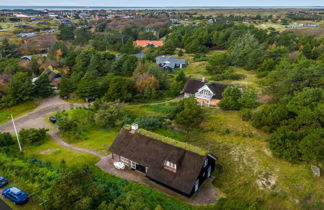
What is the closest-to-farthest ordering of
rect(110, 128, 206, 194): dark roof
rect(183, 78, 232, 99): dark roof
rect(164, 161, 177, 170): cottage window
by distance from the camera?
rect(110, 128, 206, 194): dark roof → rect(164, 161, 177, 170): cottage window → rect(183, 78, 232, 99): dark roof

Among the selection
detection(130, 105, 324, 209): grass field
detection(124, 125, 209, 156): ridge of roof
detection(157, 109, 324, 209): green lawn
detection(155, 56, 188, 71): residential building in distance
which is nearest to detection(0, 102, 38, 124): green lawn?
detection(130, 105, 324, 209): grass field

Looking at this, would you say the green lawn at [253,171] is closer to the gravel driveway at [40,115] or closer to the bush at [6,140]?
the gravel driveway at [40,115]

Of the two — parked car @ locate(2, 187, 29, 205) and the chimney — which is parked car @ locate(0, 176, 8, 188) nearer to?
parked car @ locate(2, 187, 29, 205)

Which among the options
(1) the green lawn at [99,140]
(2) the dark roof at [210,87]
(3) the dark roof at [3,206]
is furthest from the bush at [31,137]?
(2) the dark roof at [210,87]

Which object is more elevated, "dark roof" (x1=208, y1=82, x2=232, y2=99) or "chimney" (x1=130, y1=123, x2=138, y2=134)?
"chimney" (x1=130, y1=123, x2=138, y2=134)

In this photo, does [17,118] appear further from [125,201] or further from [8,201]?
[125,201]

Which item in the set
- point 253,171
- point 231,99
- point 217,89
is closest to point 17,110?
point 217,89

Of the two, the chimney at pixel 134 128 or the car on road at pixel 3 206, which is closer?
the car on road at pixel 3 206

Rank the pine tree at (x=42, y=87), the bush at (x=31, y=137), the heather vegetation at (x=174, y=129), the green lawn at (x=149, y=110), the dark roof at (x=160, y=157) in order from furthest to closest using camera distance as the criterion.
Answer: the pine tree at (x=42, y=87)
the green lawn at (x=149, y=110)
the bush at (x=31, y=137)
the dark roof at (x=160, y=157)
the heather vegetation at (x=174, y=129)
